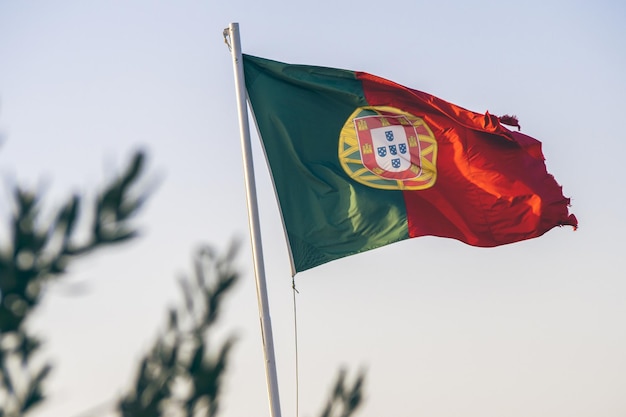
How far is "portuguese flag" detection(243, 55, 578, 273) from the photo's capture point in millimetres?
13938

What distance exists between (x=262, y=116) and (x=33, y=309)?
32.8 feet

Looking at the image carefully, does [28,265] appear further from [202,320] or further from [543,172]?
[543,172]

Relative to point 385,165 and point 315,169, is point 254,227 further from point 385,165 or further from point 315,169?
point 385,165

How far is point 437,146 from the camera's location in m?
14.8

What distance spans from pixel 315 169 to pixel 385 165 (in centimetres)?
93

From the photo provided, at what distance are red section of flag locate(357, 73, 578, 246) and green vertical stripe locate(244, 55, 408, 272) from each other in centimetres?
37

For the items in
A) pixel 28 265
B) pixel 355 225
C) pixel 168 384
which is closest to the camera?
pixel 28 265

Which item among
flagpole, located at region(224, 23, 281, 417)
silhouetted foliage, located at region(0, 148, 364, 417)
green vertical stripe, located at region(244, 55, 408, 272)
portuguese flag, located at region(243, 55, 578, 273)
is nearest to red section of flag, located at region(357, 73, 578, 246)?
portuguese flag, located at region(243, 55, 578, 273)

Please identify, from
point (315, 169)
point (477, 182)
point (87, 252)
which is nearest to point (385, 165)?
point (315, 169)

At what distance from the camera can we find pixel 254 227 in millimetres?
13133

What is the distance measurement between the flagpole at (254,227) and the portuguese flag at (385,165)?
48cm

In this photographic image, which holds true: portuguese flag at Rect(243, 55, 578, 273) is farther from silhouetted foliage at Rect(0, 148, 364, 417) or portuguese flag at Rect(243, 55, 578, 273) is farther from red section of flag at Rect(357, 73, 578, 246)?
silhouetted foliage at Rect(0, 148, 364, 417)

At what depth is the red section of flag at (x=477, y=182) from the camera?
1434 cm

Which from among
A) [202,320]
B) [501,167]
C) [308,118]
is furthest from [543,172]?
[202,320]
